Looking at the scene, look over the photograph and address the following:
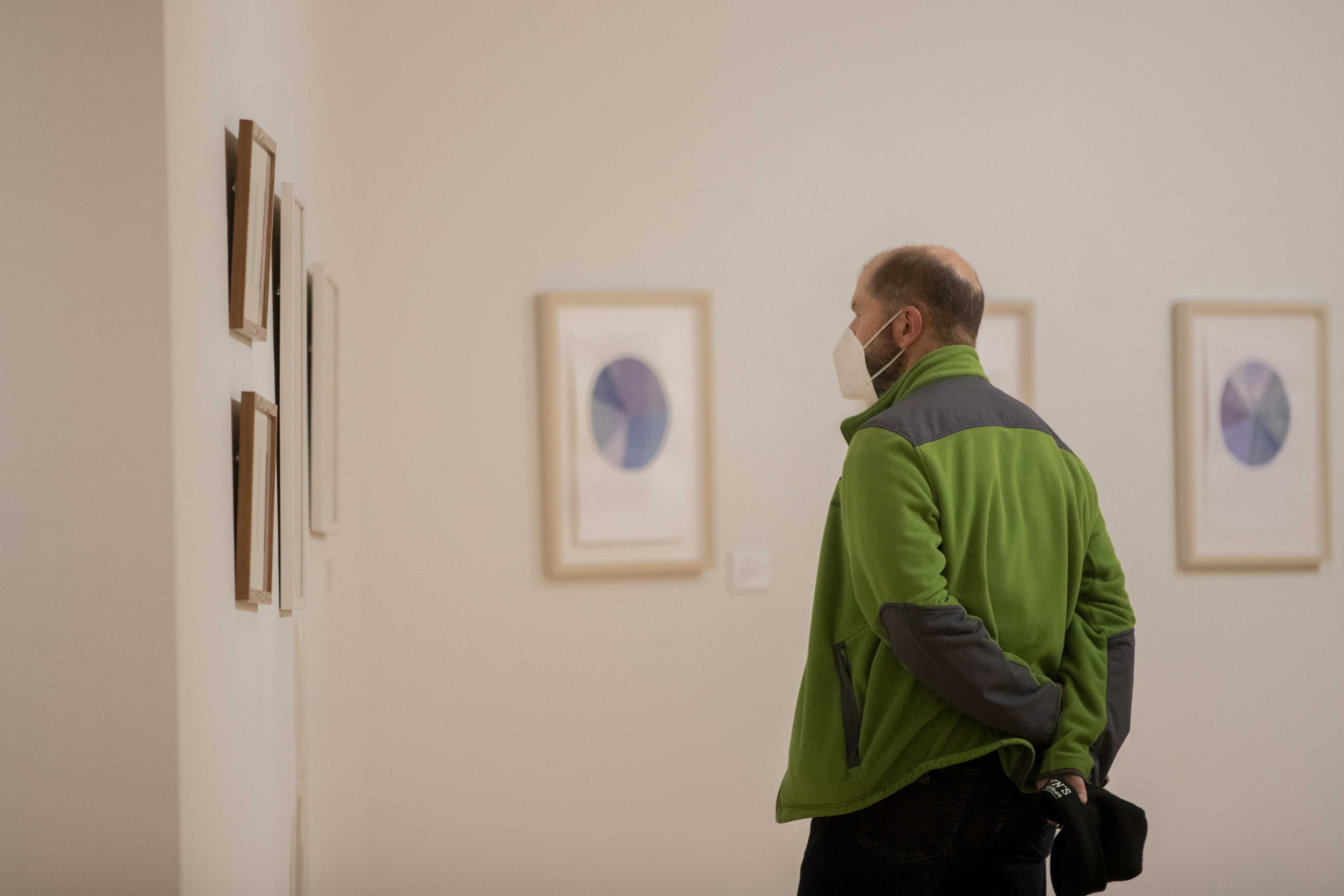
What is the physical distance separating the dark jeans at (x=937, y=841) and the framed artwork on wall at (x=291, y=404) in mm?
1000

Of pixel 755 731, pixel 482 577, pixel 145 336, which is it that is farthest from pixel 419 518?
pixel 145 336

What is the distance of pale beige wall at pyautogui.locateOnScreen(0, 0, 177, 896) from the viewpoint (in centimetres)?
142

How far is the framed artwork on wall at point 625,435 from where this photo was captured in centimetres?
330

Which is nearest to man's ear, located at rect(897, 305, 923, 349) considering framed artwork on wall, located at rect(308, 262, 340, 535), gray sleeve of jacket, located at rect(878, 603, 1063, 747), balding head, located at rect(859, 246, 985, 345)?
balding head, located at rect(859, 246, 985, 345)

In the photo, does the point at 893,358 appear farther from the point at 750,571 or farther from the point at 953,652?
the point at 750,571

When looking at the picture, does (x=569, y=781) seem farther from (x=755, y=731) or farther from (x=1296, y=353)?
(x=1296, y=353)

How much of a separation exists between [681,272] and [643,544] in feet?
2.53

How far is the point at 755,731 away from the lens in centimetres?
336

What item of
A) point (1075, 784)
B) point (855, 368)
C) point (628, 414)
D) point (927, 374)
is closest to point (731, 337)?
point (628, 414)

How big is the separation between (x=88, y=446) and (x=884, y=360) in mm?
1226

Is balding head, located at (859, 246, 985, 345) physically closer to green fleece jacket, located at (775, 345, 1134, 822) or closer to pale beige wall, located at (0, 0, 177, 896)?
green fleece jacket, located at (775, 345, 1134, 822)

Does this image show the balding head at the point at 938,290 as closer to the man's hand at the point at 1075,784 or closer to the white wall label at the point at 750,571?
the man's hand at the point at 1075,784

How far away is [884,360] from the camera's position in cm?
204

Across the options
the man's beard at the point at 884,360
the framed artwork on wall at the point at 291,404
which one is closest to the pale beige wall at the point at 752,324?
the framed artwork on wall at the point at 291,404
